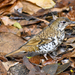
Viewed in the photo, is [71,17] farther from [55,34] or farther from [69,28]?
[55,34]

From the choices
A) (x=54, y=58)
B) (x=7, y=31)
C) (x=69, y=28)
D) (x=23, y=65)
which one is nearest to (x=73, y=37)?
(x=69, y=28)

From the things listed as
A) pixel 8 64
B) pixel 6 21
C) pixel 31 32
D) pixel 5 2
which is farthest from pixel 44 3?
pixel 8 64

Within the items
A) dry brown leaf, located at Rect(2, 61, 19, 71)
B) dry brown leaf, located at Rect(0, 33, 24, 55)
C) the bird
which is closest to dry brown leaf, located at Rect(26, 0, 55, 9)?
the bird

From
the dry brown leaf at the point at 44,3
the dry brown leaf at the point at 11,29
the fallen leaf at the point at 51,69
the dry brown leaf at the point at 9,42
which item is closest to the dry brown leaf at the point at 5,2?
the dry brown leaf at the point at 44,3

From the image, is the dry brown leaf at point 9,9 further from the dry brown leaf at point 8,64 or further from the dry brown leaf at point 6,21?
the dry brown leaf at point 8,64

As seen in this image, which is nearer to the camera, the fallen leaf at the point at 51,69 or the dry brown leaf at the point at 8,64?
the fallen leaf at the point at 51,69

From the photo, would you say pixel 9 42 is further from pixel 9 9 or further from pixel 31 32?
pixel 9 9
